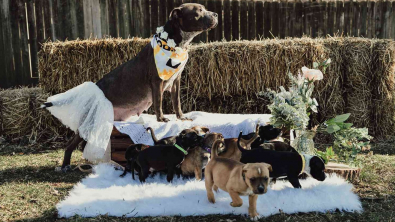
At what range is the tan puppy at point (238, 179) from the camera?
3176mm

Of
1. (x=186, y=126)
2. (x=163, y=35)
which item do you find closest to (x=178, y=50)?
(x=163, y=35)

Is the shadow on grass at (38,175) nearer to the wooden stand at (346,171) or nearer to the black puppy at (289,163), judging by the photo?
the black puppy at (289,163)

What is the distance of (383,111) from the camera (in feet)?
22.5

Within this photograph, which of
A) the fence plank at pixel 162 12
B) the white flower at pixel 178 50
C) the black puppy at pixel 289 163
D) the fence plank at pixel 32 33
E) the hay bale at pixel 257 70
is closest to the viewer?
the black puppy at pixel 289 163

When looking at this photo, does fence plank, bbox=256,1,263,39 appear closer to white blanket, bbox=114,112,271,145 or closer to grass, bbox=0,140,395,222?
grass, bbox=0,140,395,222

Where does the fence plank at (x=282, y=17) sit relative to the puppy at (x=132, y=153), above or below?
above

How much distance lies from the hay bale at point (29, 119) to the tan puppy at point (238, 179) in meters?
4.10

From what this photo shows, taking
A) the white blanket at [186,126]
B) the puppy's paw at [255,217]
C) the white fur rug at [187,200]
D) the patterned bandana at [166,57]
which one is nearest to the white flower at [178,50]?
the patterned bandana at [166,57]

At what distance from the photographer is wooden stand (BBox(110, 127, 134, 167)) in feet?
17.0

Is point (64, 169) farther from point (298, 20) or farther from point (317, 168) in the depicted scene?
point (298, 20)

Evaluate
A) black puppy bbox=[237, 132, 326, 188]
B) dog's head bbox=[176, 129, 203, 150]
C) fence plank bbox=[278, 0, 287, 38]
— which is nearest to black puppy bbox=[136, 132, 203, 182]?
dog's head bbox=[176, 129, 203, 150]

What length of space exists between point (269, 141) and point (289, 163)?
2.08ft

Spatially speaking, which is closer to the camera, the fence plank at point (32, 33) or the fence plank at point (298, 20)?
the fence plank at point (32, 33)

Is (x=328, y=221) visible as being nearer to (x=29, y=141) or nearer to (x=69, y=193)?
(x=69, y=193)
